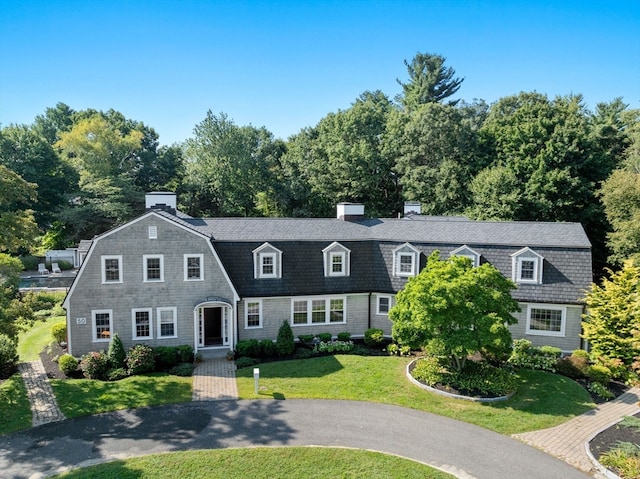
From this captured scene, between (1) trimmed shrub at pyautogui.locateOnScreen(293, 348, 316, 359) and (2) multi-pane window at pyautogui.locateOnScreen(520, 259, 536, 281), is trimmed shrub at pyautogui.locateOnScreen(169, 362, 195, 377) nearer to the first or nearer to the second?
(1) trimmed shrub at pyautogui.locateOnScreen(293, 348, 316, 359)

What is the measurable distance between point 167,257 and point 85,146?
3856 centimetres

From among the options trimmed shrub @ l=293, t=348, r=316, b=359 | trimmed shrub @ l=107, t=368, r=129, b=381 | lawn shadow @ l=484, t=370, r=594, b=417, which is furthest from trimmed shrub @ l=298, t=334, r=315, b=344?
lawn shadow @ l=484, t=370, r=594, b=417

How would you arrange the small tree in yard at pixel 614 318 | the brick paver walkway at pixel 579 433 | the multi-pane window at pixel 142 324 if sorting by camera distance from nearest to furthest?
1. the brick paver walkway at pixel 579 433
2. the small tree in yard at pixel 614 318
3. the multi-pane window at pixel 142 324

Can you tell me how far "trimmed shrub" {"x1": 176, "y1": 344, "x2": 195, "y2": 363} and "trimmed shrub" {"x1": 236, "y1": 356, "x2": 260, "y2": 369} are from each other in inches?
95.8

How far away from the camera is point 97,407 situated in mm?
17109

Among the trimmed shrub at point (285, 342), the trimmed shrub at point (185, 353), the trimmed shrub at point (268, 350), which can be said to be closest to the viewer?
the trimmed shrub at point (185, 353)

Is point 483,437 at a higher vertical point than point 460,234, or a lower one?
lower

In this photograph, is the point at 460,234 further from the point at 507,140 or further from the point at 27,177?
the point at 27,177

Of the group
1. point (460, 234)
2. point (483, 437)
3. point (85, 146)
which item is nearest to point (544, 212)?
point (460, 234)

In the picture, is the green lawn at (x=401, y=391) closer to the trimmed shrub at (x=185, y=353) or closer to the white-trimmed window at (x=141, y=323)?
the trimmed shrub at (x=185, y=353)

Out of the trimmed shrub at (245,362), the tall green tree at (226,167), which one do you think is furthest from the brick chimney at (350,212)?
the tall green tree at (226,167)

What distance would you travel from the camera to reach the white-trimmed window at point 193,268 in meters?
22.5

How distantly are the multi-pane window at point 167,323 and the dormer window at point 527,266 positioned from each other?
18.3 m

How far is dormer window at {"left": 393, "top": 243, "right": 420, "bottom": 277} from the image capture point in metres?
24.9
